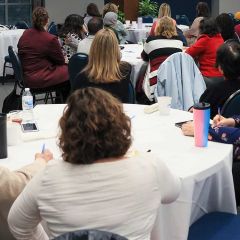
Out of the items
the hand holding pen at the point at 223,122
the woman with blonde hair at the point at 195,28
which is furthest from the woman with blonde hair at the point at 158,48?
the woman with blonde hair at the point at 195,28

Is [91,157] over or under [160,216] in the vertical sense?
over

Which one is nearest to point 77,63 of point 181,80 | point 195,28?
point 181,80

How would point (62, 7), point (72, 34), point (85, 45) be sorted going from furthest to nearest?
1. point (62, 7)
2. point (72, 34)
3. point (85, 45)

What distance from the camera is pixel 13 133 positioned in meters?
2.65

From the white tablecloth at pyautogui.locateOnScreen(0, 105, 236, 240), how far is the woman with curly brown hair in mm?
538

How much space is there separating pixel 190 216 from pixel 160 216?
239 millimetres

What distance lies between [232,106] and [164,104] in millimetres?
416

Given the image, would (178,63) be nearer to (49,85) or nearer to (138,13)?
(49,85)

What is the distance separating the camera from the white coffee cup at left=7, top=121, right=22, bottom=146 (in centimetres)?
263

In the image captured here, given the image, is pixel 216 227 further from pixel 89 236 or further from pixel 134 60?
pixel 134 60

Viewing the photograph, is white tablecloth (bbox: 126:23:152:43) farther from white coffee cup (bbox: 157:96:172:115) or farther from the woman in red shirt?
white coffee cup (bbox: 157:96:172:115)

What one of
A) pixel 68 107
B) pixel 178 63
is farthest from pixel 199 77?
pixel 68 107

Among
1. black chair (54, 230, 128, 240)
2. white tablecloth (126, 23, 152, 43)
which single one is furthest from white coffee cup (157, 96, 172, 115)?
white tablecloth (126, 23, 152, 43)

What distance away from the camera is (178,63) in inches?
171
